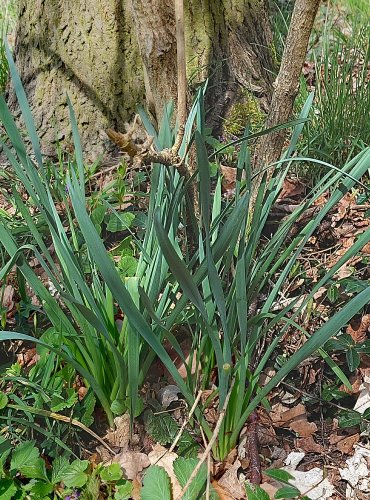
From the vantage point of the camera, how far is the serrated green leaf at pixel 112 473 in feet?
3.95

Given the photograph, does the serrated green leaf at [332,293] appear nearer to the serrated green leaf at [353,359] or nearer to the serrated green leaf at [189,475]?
the serrated green leaf at [353,359]

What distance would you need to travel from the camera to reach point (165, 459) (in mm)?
1326

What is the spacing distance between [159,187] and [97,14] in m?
1.06

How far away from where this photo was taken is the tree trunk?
211cm

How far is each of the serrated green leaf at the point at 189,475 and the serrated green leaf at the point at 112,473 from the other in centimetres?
12

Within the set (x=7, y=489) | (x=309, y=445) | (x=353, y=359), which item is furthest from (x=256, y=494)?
(x=7, y=489)

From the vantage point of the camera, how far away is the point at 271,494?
49.3 inches

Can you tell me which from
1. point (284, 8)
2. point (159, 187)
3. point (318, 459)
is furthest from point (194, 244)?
point (284, 8)

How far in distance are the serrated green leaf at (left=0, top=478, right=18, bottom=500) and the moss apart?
57.8 inches

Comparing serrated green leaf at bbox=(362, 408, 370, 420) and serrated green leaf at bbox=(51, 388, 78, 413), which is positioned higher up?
serrated green leaf at bbox=(51, 388, 78, 413)

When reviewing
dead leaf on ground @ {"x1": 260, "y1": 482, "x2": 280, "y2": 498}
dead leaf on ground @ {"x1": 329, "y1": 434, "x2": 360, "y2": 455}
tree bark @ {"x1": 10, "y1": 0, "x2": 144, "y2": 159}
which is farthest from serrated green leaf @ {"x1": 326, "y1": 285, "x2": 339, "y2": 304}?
tree bark @ {"x1": 10, "y1": 0, "x2": 144, "y2": 159}

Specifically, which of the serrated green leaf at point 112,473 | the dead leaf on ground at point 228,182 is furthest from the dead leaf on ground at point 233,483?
the dead leaf on ground at point 228,182

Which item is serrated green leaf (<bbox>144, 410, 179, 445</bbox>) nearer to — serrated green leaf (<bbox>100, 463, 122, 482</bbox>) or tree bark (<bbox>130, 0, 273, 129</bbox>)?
serrated green leaf (<bbox>100, 463, 122, 482</bbox>)

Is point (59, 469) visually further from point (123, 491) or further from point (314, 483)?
point (314, 483)
